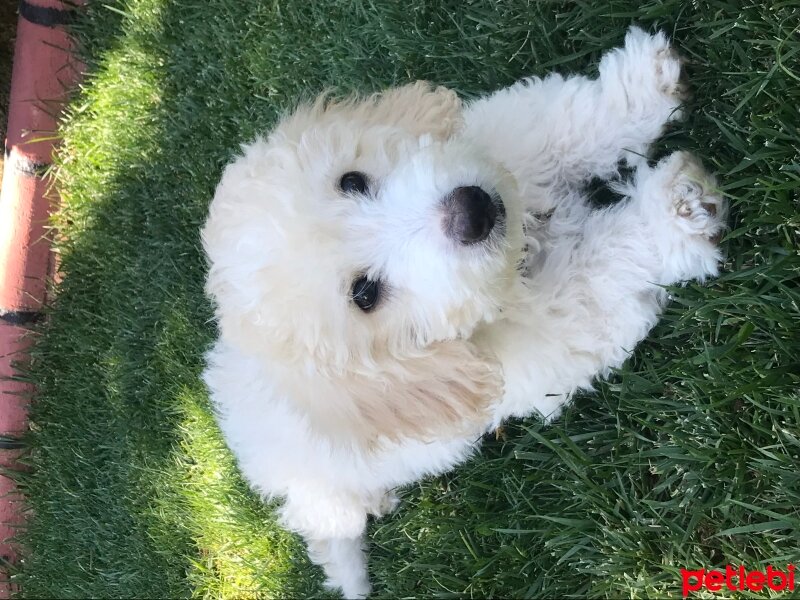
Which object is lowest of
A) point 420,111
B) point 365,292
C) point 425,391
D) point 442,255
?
point 425,391

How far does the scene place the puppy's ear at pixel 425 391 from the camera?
1976 millimetres

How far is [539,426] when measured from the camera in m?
2.65

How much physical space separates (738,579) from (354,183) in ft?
5.91

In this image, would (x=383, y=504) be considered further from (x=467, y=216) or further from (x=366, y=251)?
(x=467, y=216)

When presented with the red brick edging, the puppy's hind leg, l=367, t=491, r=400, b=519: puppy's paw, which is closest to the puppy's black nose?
l=367, t=491, r=400, b=519: puppy's paw

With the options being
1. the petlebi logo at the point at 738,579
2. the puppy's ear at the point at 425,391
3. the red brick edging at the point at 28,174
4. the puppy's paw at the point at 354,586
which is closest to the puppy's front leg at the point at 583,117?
the puppy's ear at the point at 425,391

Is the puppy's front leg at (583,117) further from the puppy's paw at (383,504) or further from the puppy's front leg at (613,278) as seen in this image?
the puppy's paw at (383,504)

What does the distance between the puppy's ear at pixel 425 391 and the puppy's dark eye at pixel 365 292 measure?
0.60 ft

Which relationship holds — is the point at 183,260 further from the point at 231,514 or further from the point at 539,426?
the point at 539,426

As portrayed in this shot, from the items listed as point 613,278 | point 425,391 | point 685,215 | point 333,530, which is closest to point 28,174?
point 333,530

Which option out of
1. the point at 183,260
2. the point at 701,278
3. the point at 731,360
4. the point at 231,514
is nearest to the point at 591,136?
the point at 701,278

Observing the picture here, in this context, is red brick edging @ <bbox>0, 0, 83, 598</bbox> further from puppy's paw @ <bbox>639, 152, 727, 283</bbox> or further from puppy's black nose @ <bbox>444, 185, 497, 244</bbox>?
puppy's paw @ <bbox>639, 152, 727, 283</bbox>

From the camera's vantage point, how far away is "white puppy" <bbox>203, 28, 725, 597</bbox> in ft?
6.19

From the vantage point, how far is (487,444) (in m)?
2.87
